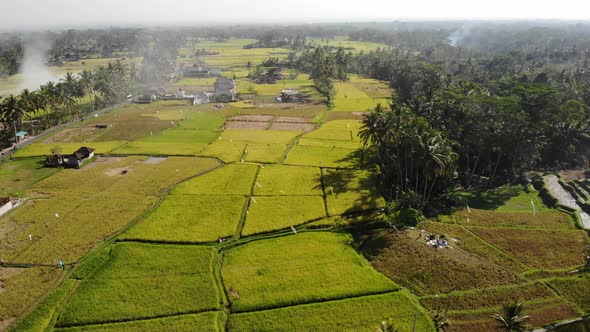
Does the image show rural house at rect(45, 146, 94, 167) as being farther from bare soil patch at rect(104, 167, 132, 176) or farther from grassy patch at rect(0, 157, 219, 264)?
bare soil patch at rect(104, 167, 132, 176)

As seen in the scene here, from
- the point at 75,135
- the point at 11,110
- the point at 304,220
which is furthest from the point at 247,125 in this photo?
the point at 304,220

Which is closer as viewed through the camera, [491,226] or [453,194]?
[491,226]

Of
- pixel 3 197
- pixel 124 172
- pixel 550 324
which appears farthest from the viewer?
pixel 124 172

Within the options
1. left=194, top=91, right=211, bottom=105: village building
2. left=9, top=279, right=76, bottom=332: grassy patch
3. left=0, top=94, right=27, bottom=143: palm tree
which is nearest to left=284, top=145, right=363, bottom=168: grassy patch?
left=9, top=279, right=76, bottom=332: grassy patch

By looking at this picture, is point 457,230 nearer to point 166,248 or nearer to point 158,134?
point 166,248

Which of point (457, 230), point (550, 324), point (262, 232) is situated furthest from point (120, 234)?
point (550, 324)

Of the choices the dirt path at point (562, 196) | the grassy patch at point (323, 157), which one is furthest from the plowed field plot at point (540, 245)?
the grassy patch at point (323, 157)

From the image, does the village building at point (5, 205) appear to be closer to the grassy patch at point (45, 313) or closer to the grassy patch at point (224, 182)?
the grassy patch at point (224, 182)
